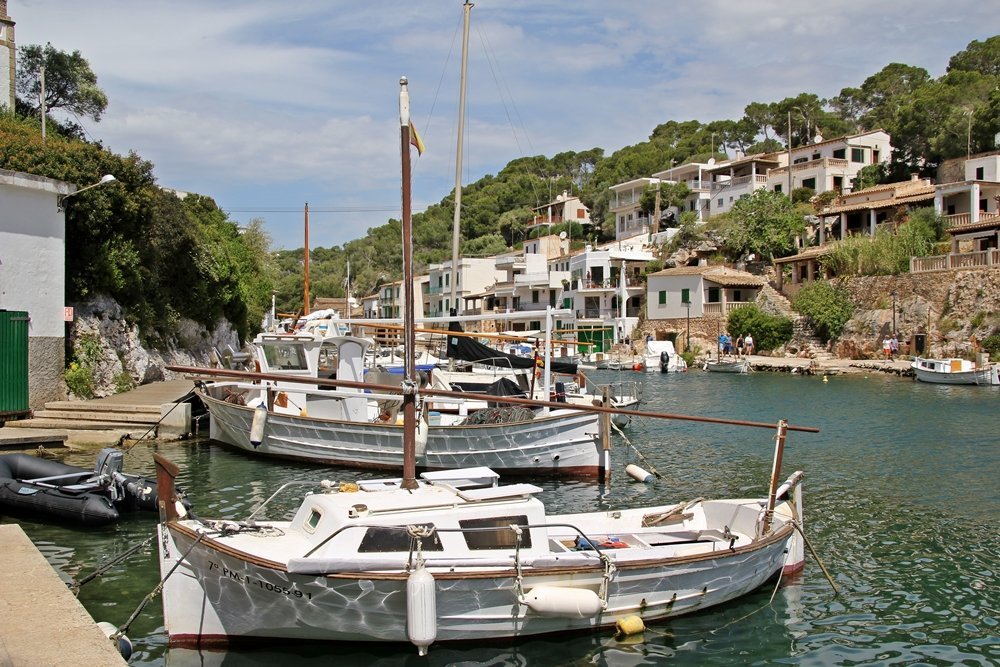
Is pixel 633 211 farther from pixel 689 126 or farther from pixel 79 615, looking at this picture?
pixel 79 615

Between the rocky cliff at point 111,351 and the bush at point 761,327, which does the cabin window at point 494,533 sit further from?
the bush at point 761,327

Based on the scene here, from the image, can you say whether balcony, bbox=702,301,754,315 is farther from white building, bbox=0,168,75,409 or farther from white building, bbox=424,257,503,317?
white building, bbox=0,168,75,409

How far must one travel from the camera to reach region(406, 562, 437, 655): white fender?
8727mm

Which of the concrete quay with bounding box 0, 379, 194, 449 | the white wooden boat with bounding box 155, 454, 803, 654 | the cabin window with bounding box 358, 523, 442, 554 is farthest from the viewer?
the concrete quay with bounding box 0, 379, 194, 449

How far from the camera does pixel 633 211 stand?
94625 millimetres

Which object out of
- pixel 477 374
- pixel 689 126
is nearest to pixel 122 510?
pixel 477 374

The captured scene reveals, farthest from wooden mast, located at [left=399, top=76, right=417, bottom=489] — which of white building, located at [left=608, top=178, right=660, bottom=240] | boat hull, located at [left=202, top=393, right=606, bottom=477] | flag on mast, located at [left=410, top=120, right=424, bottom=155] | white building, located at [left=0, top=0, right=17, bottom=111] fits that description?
white building, located at [left=608, top=178, right=660, bottom=240]

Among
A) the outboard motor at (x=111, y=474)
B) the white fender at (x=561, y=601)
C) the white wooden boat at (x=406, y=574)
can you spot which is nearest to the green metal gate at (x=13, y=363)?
the outboard motor at (x=111, y=474)

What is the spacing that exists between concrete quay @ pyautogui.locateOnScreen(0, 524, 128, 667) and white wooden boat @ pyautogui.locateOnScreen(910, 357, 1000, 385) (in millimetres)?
45650

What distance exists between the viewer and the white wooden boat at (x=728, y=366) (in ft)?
179

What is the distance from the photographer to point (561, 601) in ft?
30.8

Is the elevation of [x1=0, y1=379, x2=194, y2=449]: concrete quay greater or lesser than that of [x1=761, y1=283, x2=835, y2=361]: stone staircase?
lesser

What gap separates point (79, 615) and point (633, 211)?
90.4 meters

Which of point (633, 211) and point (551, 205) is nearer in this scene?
point (633, 211)
